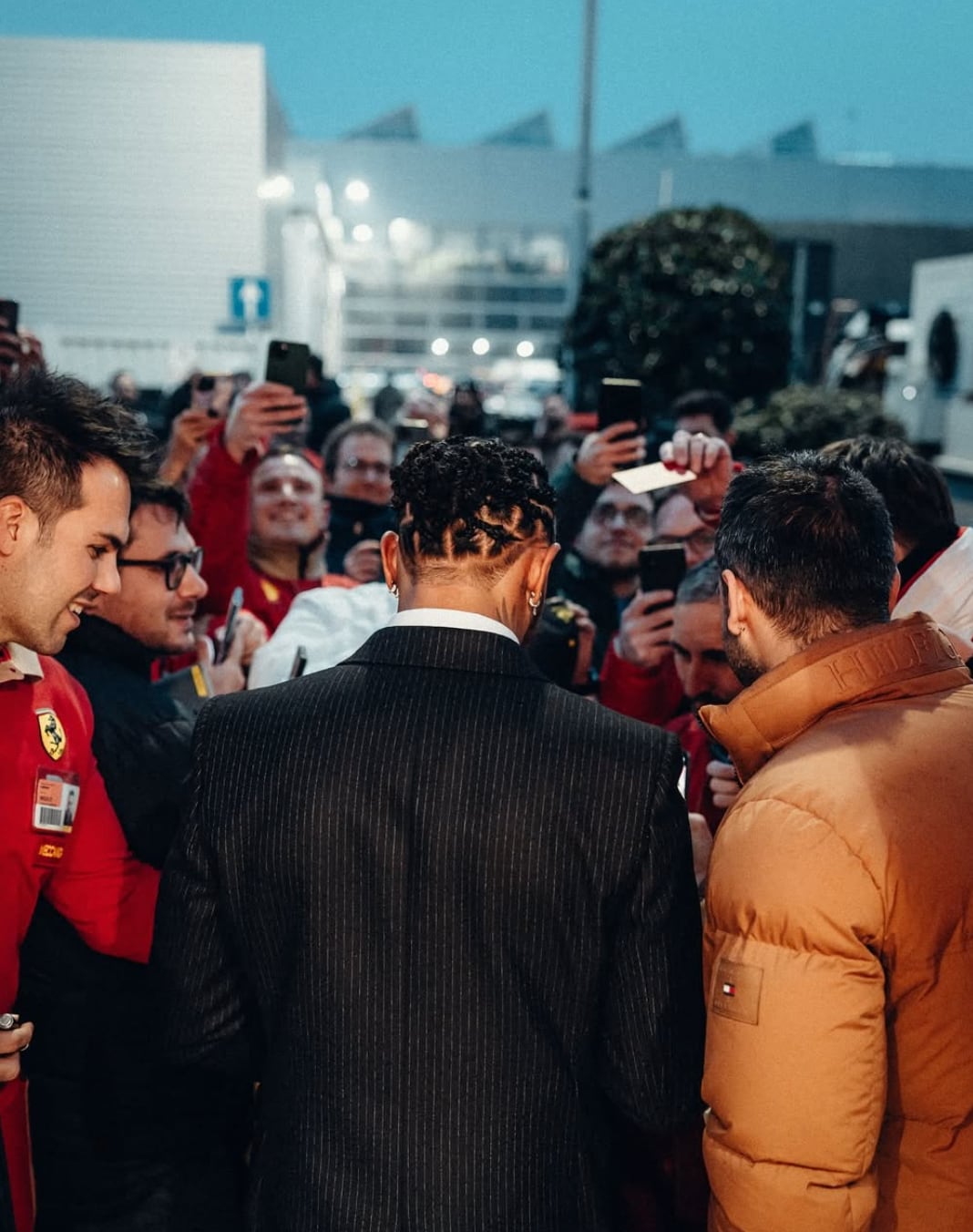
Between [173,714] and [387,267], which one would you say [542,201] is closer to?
[387,267]

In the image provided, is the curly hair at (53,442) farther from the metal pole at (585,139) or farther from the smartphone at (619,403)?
the metal pole at (585,139)

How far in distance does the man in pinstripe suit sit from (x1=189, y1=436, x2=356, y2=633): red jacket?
240 centimetres

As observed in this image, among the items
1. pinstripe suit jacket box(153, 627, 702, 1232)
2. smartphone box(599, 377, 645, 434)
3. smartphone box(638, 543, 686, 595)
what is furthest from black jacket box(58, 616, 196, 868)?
smartphone box(599, 377, 645, 434)

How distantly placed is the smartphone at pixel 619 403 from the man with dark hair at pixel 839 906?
1.99 metres

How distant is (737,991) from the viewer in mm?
1771

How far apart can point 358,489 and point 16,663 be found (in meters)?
3.54

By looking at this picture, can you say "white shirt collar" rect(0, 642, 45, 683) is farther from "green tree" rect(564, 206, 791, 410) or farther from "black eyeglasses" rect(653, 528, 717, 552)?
"green tree" rect(564, 206, 791, 410)

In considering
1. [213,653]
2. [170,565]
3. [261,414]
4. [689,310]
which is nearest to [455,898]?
[170,565]

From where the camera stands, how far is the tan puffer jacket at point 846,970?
1.72 metres

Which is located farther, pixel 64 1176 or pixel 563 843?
pixel 64 1176

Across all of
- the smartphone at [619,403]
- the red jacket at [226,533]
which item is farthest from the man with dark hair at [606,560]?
the red jacket at [226,533]

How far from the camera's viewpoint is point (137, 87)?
2250 cm

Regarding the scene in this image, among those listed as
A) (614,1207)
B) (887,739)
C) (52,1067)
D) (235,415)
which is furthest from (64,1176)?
(235,415)

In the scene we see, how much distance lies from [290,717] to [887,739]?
Result: 0.88 meters
